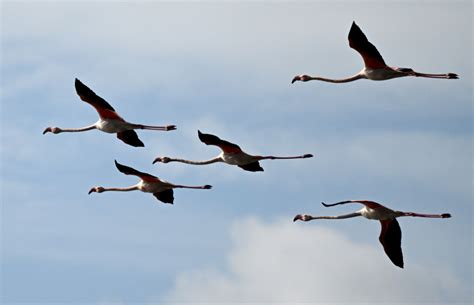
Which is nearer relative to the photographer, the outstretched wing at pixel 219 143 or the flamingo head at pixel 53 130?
the outstretched wing at pixel 219 143

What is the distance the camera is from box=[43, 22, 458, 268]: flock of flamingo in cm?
7256

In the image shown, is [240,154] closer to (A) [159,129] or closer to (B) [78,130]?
(A) [159,129]

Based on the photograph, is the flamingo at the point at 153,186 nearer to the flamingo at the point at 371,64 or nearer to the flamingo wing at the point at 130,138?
the flamingo wing at the point at 130,138

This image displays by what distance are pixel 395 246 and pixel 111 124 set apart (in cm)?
1330

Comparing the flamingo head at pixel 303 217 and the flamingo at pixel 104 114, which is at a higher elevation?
the flamingo at pixel 104 114

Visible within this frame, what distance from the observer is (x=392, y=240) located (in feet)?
245

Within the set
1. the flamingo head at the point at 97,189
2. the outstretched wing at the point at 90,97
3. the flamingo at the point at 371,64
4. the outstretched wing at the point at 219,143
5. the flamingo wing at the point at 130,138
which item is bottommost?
the flamingo head at the point at 97,189

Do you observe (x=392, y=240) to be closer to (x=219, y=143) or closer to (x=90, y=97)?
(x=219, y=143)

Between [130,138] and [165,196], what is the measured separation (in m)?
3.09

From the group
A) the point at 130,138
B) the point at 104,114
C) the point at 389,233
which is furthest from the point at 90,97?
the point at 389,233

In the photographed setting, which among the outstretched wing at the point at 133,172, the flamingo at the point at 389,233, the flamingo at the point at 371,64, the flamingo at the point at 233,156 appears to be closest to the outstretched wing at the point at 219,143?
the flamingo at the point at 233,156

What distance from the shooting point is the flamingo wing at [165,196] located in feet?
255

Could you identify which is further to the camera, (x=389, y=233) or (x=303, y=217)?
(x=303, y=217)

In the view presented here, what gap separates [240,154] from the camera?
75.8 meters
